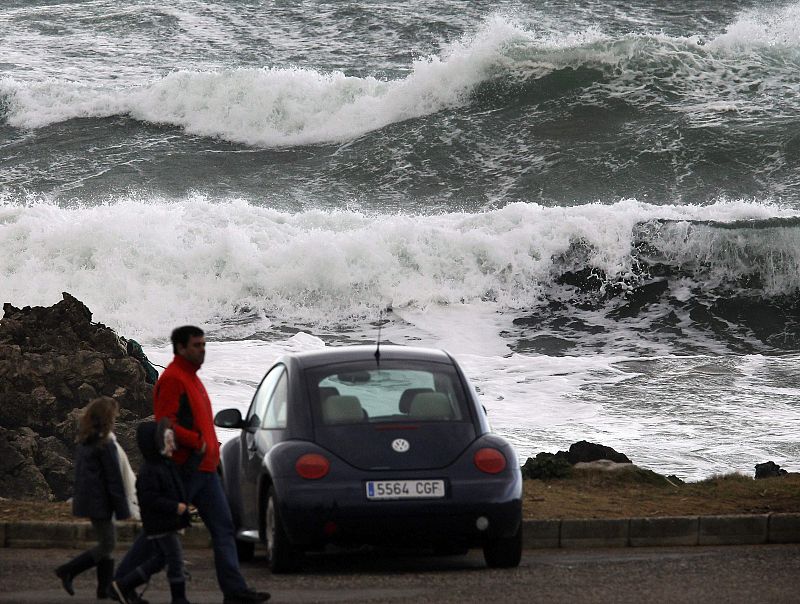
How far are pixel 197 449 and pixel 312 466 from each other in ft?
2.96

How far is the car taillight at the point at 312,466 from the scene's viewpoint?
788 cm

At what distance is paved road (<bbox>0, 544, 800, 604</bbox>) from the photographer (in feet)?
24.5

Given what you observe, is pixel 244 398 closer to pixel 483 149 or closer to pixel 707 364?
pixel 707 364

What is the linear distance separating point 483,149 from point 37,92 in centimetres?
A: 1282

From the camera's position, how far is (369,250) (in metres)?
27.1

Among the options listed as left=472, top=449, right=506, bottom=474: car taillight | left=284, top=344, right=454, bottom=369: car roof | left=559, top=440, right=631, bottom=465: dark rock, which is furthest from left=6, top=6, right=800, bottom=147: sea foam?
left=472, top=449, right=506, bottom=474: car taillight

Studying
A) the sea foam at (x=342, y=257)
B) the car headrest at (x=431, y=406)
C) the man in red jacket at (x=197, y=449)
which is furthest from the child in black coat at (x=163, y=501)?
the sea foam at (x=342, y=257)

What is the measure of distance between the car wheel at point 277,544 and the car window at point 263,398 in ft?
2.33

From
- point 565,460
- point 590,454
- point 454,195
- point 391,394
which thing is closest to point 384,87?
point 454,195

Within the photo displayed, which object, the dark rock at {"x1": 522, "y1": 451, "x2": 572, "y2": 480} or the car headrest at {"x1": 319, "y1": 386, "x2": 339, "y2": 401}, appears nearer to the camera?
the car headrest at {"x1": 319, "y1": 386, "x2": 339, "y2": 401}

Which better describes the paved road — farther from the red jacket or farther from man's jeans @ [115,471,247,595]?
the red jacket

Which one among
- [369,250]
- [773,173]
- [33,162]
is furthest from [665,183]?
[33,162]

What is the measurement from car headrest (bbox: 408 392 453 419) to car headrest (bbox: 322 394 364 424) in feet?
1.00

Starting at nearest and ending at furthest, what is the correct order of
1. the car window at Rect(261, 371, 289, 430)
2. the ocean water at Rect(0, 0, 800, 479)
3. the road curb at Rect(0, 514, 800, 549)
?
1. the car window at Rect(261, 371, 289, 430)
2. the road curb at Rect(0, 514, 800, 549)
3. the ocean water at Rect(0, 0, 800, 479)
